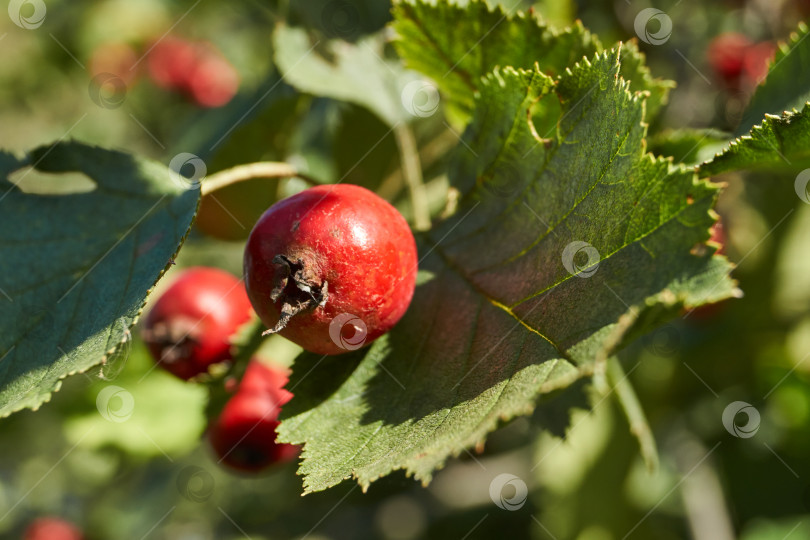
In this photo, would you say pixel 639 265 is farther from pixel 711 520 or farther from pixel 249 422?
pixel 711 520

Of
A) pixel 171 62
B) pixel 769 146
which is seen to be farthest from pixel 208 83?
pixel 769 146

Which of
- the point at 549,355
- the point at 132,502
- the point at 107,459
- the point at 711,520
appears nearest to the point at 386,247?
the point at 549,355

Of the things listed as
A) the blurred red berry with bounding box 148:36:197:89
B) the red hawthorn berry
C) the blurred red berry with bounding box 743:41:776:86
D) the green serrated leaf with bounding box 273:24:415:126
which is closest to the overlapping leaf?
the green serrated leaf with bounding box 273:24:415:126

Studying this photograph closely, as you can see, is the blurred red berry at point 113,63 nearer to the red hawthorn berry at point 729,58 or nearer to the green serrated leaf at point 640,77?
the red hawthorn berry at point 729,58

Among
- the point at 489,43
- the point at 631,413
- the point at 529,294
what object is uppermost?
the point at 489,43

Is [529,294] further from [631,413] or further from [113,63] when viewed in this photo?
[113,63]

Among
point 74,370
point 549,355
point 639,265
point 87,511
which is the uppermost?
point 639,265
